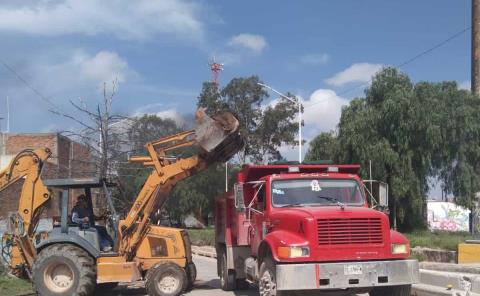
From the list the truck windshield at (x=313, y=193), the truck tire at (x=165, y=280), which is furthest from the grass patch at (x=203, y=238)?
the truck windshield at (x=313, y=193)

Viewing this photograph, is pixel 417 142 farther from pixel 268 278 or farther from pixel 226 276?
pixel 268 278

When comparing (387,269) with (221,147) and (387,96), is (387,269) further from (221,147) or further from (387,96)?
(387,96)

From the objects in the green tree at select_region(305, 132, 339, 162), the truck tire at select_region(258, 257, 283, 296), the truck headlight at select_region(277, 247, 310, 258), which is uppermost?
the green tree at select_region(305, 132, 339, 162)

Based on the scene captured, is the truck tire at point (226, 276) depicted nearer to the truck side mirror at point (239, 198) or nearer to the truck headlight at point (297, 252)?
the truck side mirror at point (239, 198)

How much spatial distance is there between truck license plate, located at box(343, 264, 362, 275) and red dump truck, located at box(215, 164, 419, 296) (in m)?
0.02

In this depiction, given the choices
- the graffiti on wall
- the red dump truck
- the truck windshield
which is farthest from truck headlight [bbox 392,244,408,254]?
the graffiti on wall

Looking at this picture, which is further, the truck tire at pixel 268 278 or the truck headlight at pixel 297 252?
the truck tire at pixel 268 278

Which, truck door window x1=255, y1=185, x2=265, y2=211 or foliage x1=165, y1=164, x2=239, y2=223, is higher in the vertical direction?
foliage x1=165, y1=164, x2=239, y2=223

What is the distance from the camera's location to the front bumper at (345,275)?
9.91m

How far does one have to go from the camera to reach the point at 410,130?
32812mm

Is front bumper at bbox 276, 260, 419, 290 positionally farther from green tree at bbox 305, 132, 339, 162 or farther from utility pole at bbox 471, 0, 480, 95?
green tree at bbox 305, 132, 339, 162

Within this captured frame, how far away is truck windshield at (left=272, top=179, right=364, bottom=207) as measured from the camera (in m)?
11.7

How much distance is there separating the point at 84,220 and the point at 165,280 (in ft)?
7.51

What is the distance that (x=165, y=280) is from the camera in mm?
13555
